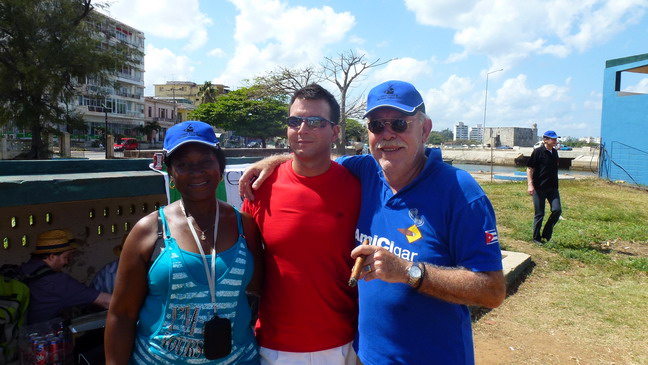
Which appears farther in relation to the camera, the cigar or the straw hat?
the straw hat

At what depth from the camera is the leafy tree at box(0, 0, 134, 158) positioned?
20172 millimetres

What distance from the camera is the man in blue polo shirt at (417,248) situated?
Result: 6.23ft

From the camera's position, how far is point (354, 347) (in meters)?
2.34

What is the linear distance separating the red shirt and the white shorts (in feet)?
0.09

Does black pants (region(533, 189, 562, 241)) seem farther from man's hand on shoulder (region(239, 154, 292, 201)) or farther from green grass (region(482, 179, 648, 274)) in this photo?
man's hand on shoulder (region(239, 154, 292, 201))

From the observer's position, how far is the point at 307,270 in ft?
7.52

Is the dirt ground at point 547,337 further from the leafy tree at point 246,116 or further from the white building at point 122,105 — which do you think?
the white building at point 122,105

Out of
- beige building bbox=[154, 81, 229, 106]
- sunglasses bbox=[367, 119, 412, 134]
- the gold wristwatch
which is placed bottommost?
the gold wristwatch

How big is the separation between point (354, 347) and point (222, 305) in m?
0.75

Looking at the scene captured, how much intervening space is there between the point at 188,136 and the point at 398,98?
101 cm

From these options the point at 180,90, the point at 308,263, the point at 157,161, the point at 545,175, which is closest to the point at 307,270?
the point at 308,263

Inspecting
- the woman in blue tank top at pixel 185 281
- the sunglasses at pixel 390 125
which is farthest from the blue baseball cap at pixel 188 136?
the sunglasses at pixel 390 125

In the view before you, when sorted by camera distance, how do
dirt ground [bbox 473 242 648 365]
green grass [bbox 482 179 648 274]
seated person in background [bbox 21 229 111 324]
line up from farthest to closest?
green grass [bbox 482 179 648 274]
dirt ground [bbox 473 242 648 365]
seated person in background [bbox 21 229 111 324]

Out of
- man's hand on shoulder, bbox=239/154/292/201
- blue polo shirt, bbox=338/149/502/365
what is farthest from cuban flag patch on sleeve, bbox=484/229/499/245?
man's hand on shoulder, bbox=239/154/292/201
